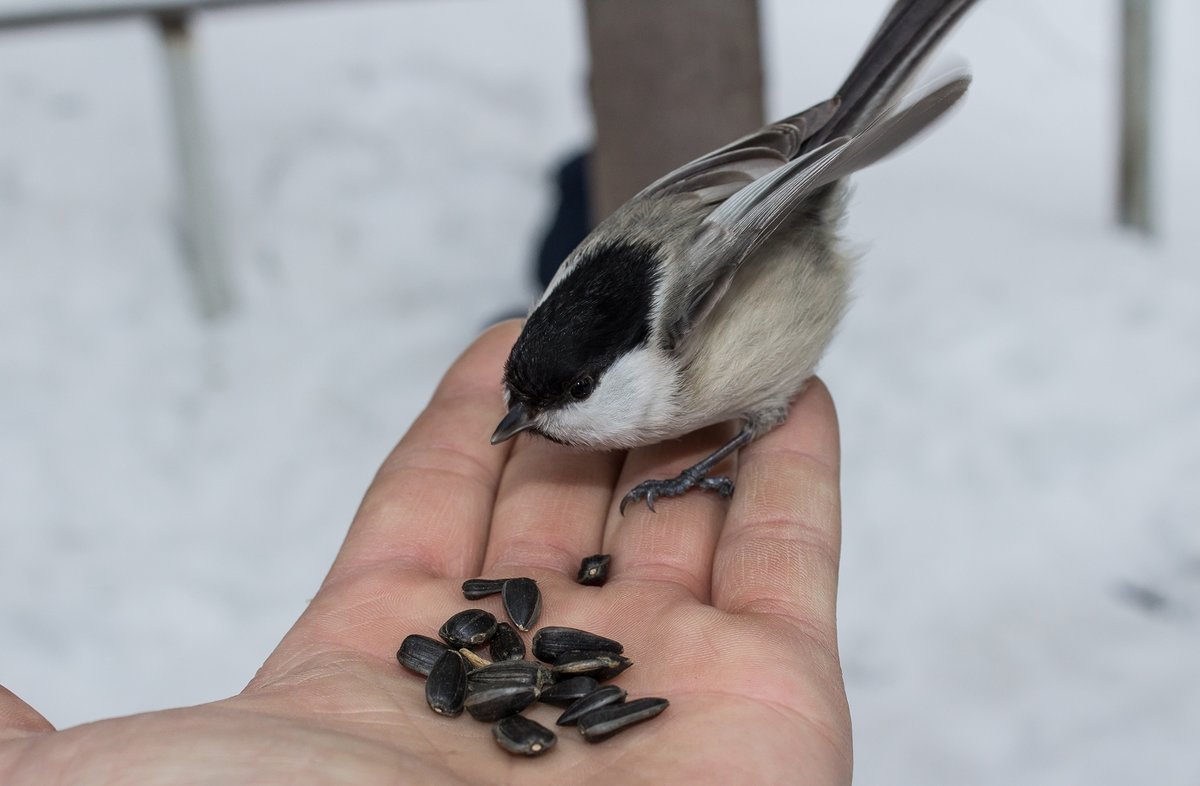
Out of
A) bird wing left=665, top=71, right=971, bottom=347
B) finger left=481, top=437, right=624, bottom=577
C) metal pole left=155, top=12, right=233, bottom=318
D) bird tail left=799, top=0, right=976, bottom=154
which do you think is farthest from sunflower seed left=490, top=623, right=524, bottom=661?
metal pole left=155, top=12, right=233, bottom=318

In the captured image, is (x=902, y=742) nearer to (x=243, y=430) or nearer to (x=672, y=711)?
(x=672, y=711)

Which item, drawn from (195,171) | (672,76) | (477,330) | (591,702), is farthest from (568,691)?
(195,171)

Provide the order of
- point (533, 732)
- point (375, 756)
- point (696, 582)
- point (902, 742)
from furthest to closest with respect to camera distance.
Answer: point (902, 742), point (696, 582), point (533, 732), point (375, 756)

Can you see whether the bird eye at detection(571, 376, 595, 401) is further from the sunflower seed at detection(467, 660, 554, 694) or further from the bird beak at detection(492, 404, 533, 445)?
the sunflower seed at detection(467, 660, 554, 694)

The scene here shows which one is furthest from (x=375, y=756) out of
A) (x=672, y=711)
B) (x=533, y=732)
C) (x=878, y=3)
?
(x=878, y=3)

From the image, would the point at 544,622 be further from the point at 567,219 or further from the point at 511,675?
the point at 567,219

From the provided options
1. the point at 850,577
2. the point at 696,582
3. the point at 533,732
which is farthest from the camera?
the point at 850,577
